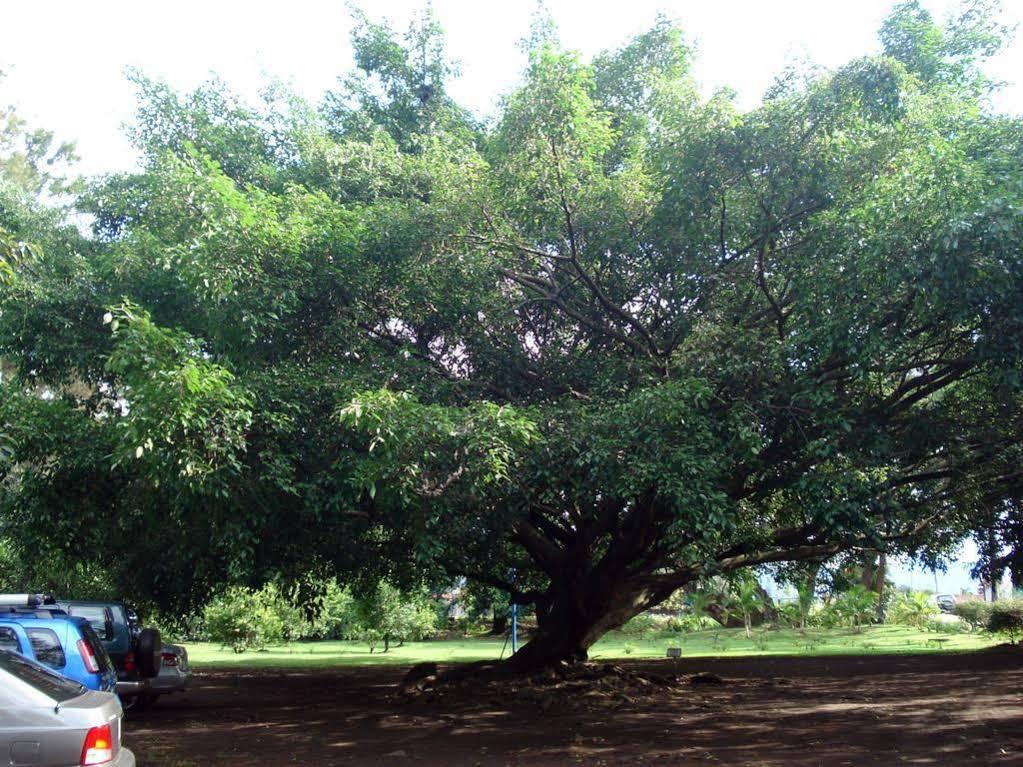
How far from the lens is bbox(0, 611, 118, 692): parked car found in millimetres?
8070

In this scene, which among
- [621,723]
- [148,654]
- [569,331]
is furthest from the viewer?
[569,331]

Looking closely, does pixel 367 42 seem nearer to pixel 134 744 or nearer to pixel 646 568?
pixel 646 568

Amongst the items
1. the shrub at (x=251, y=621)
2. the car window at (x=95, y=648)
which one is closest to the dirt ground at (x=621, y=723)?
the car window at (x=95, y=648)

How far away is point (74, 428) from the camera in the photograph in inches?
418

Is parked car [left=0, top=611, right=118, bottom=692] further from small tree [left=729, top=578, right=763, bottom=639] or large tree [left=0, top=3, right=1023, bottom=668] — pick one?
small tree [left=729, top=578, right=763, bottom=639]

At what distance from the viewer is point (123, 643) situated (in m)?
12.4

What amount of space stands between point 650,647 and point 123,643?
60.1 feet

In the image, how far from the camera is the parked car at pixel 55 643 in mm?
8070

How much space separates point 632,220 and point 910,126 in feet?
10.8

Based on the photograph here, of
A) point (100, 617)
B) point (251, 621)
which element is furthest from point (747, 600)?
point (100, 617)

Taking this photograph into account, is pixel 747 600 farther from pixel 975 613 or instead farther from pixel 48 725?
pixel 48 725

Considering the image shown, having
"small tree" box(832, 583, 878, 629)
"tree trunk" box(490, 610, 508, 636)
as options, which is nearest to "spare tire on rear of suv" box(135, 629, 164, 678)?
"small tree" box(832, 583, 878, 629)

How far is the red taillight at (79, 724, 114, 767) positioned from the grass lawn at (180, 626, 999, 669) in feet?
53.8

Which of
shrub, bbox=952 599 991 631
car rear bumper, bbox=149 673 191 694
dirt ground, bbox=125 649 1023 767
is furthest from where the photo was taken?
shrub, bbox=952 599 991 631
